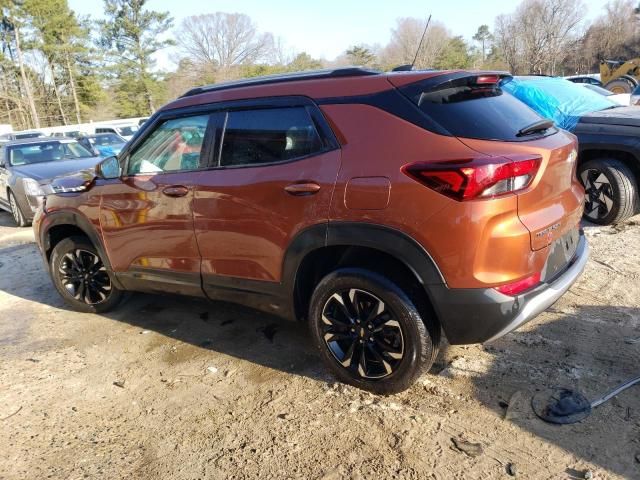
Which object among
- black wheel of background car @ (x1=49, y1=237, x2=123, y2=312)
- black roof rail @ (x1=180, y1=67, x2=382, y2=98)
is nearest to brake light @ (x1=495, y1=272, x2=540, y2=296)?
black roof rail @ (x1=180, y1=67, x2=382, y2=98)

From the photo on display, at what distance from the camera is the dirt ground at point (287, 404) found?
8.03ft

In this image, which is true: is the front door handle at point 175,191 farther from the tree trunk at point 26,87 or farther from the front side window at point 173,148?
the tree trunk at point 26,87

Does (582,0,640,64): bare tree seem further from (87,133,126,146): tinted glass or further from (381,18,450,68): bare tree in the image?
(87,133,126,146): tinted glass

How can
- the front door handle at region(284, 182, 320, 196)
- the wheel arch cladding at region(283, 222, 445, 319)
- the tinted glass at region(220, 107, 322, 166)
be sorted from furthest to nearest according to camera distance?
the tinted glass at region(220, 107, 322, 166) → the front door handle at region(284, 182, 320, 196) → the wheel arch cladding at region(283, 222, 445, 319)

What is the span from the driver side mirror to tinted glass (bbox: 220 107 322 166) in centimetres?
109

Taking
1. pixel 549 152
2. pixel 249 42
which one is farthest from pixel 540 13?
pixel 549 152

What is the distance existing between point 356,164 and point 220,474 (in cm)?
169

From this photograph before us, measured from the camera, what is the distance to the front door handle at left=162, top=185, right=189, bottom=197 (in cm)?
341

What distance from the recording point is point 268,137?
3.12m

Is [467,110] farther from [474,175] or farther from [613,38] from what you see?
[613,38]

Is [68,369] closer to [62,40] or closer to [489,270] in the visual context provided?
[489,270]

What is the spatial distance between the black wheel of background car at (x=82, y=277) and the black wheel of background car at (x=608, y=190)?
5.02 m

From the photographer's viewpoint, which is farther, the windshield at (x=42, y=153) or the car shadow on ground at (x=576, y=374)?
the windshield at (x=42, y=153)

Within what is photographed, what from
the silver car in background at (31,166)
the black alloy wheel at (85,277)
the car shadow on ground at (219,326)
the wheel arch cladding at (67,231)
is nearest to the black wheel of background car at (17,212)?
the silver car in background at (31,166)
